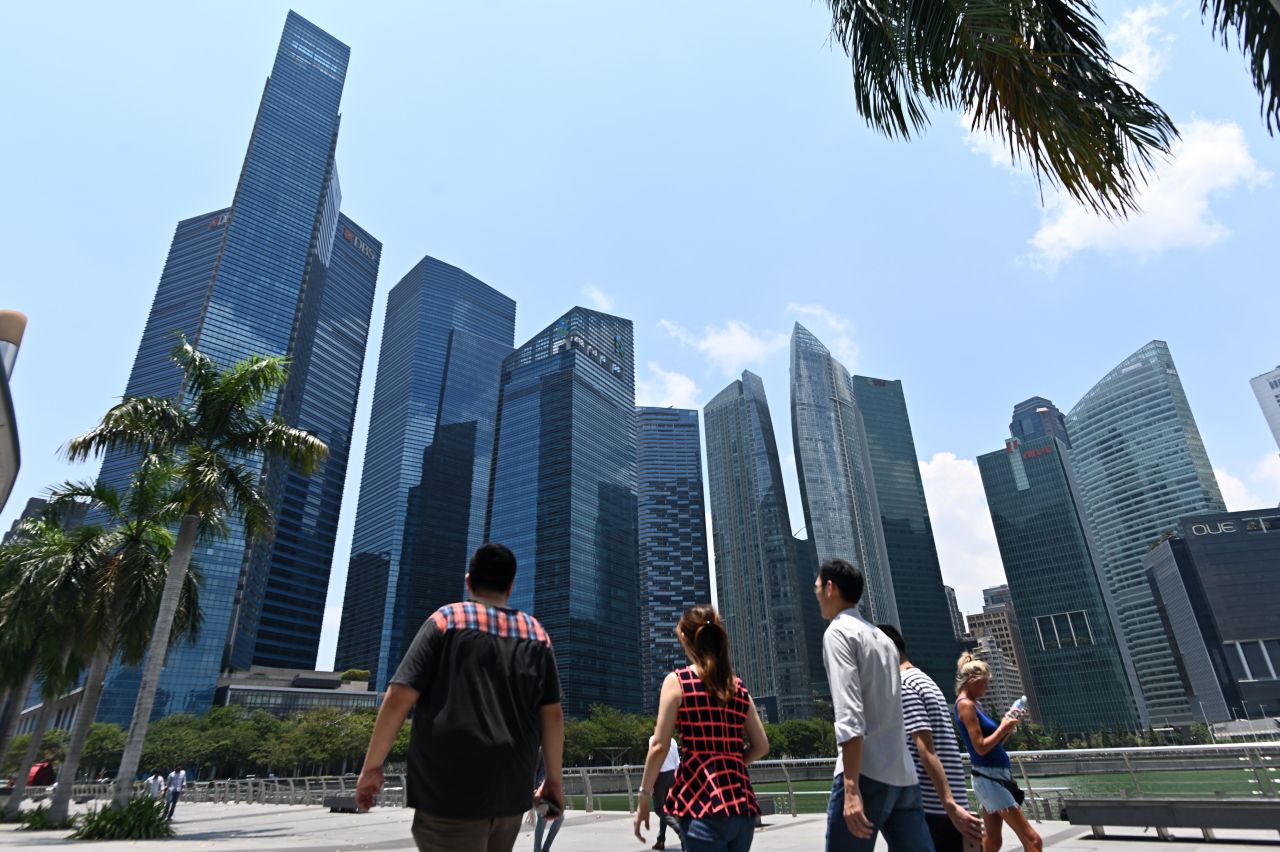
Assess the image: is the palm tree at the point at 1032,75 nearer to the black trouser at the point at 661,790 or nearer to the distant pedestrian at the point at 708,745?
the distant pedestrian at the point at 708,745

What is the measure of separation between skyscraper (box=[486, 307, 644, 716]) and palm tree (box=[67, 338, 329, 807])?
358ft

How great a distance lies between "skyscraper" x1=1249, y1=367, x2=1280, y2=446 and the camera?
17025 cm

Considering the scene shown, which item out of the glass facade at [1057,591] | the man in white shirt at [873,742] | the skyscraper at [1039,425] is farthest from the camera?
the skyscraper at [1039,425]

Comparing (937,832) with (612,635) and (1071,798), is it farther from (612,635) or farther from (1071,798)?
(612,635)

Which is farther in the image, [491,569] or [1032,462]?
[1032,462]

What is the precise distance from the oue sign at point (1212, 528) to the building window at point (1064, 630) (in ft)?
118

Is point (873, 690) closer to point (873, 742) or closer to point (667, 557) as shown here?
point (873, 742)

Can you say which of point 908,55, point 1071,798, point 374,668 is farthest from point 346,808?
point 374,668

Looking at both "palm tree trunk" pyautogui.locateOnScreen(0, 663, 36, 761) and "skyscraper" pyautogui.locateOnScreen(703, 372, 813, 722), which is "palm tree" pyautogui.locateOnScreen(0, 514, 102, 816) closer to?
"palm tree trunk" pyautogui.locateOnScreen(0, 663, 36, 761)

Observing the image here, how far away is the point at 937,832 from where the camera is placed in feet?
14.0

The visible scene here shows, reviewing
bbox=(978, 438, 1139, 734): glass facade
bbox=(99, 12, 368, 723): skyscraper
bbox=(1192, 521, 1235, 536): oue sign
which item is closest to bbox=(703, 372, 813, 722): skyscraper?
bbox=(978, 438, 1139, 734): glass facade

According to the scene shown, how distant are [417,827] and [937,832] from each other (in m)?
3.38

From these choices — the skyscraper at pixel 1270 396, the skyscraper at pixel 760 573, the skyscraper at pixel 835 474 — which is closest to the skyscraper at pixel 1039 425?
the skyscraper at pixel 1270 396

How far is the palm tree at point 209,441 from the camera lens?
14.6m
